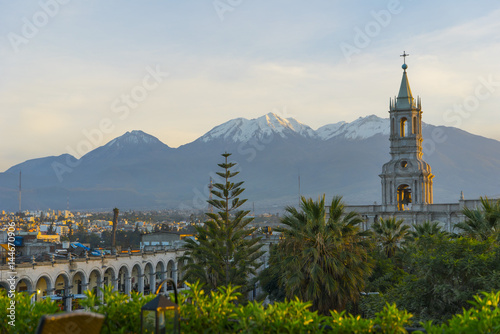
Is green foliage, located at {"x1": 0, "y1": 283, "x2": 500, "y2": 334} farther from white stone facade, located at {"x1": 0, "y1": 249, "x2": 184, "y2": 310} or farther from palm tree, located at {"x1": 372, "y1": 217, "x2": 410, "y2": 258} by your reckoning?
palm tree, located at {"x1": 372, "y1": 217, "x2": 410, "y2": 258}

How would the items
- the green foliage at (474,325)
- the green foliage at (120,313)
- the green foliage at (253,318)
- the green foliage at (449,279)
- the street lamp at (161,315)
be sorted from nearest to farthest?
the green foliage at (474,325) < the green foliage at (253,318) < the street lamp at (161,315) < the green foliage at (120,313) < the green foliage at (449,279)

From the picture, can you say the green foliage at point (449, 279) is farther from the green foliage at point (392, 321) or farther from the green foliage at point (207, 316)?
the green foliage at point (207, 316)

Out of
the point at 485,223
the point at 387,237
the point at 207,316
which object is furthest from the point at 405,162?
the point at 207,316

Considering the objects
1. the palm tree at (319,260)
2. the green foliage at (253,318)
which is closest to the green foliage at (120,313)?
the green foliage at (253,318)

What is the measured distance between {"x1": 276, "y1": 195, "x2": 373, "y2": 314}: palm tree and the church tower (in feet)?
130

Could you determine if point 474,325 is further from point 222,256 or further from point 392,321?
point 222,256

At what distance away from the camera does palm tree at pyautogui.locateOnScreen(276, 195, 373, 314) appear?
2298 centimetres

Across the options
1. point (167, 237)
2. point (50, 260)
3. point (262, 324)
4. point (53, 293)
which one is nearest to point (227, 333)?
point (262, 324)

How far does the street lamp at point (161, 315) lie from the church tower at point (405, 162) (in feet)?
173

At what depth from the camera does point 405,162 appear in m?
63.6

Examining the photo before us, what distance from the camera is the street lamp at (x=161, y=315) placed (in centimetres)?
1143

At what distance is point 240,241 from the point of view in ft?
137

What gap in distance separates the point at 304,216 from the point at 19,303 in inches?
499

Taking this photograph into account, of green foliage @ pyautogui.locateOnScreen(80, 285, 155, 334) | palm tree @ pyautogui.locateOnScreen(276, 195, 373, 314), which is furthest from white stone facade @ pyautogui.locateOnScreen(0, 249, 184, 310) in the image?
green foliage @ pyautogui.locateOnScreen(80, 285, 155, 334)
